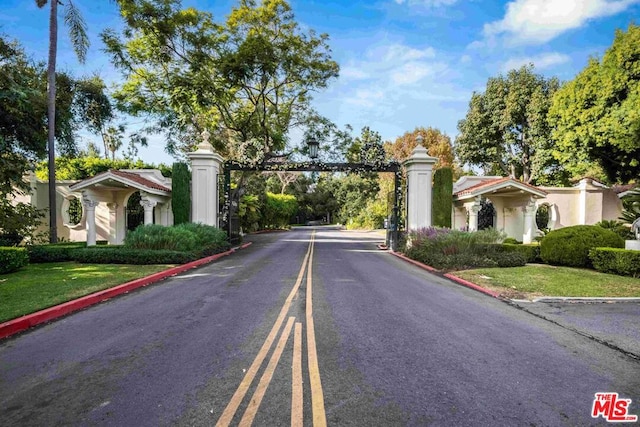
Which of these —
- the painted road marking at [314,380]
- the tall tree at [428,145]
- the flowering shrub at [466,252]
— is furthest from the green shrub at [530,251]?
the tall tree at [428,145]

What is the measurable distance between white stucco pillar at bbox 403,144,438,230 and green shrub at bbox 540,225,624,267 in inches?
222

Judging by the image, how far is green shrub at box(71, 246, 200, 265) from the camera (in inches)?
482

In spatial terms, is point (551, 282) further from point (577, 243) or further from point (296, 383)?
point (296, 383)

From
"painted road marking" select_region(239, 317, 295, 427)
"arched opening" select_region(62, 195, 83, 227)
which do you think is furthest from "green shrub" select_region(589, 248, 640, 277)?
"arched opening" select_region(62, 195, 83, 227)

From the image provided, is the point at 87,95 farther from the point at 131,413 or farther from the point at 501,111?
the point at 501,111

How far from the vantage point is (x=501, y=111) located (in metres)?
32.8

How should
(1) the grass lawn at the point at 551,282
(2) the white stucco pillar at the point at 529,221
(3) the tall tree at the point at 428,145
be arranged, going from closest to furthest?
1. (1) the grass lawn at the point at 551,282
2. (2) the white stucco pillar at the point at 529,221
3. (3) the tall tree at the point at 428,145

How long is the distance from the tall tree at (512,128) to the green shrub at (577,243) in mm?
18519

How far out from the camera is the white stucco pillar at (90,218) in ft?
54.2

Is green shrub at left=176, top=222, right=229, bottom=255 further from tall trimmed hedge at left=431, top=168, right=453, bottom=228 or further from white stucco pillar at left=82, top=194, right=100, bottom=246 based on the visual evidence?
tall trimmed hedge at left=431, top=168, right=453, bottom=228

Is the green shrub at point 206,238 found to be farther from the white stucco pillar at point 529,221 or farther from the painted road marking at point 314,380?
the white stucco pillar at point 529,221

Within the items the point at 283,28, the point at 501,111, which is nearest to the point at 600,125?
the point at 501,111

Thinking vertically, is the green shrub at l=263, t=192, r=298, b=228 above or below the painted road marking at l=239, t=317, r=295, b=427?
above

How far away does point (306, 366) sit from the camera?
3.97 metres
